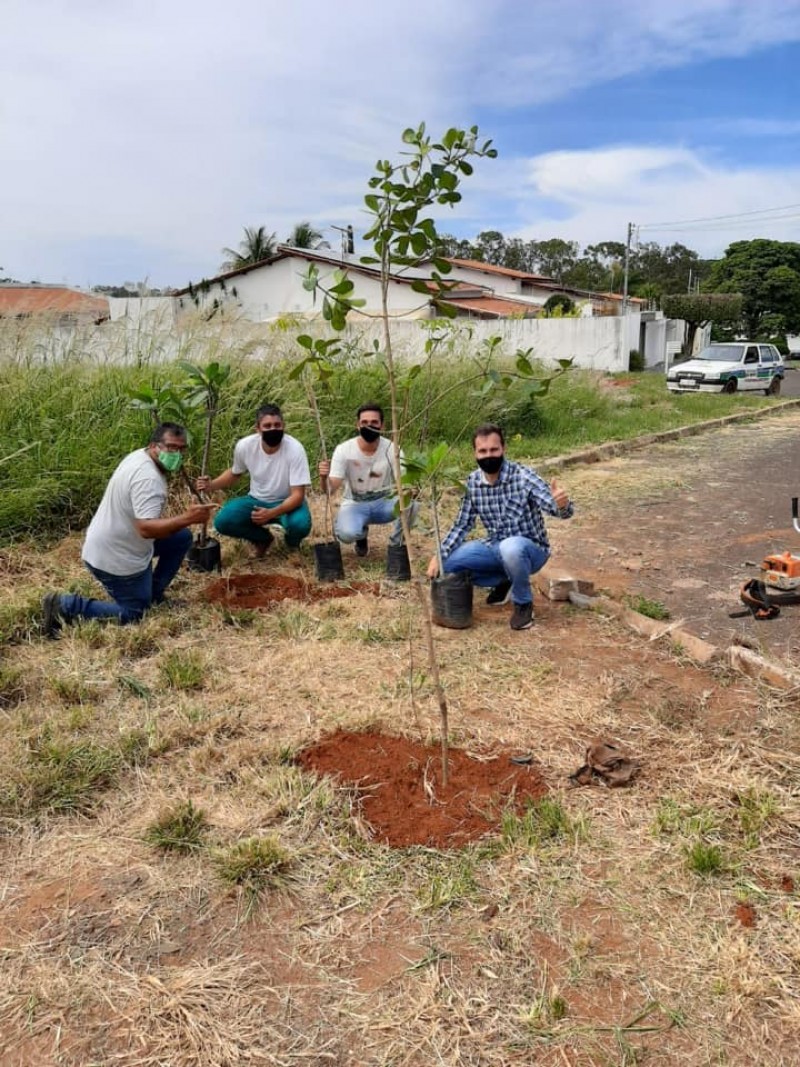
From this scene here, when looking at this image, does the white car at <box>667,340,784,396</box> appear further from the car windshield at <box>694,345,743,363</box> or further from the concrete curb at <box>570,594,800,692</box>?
the concrete curb at <box>570,594,800,692</box>

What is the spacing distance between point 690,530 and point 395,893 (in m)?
4.81

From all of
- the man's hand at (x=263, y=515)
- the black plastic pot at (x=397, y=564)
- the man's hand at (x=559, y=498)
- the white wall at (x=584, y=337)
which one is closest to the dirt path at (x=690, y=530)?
the man's hand at (x=559, y=498)

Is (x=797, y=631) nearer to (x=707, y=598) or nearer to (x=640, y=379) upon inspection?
(x=707, y=598)

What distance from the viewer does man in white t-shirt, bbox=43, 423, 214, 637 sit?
Answer: 152 inches

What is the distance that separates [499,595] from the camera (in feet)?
14.8

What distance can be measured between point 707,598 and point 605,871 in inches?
108

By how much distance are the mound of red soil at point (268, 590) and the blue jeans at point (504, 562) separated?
0.64 meters

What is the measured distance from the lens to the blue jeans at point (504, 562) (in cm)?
401

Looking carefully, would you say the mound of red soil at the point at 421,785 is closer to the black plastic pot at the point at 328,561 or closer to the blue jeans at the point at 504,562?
the blue jeans at the point at 504,562

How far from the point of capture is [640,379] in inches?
780

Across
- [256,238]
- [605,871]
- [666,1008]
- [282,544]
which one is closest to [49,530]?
[282,544]

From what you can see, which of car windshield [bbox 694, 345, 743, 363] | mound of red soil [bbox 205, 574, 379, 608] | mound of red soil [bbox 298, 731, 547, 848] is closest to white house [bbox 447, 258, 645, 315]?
car windshield [bbox 694, 345, 743, 363]

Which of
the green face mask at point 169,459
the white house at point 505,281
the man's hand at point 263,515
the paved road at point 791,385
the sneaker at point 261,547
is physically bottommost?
the paved road at point 791,385

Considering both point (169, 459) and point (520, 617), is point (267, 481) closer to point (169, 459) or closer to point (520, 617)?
point (169, 459)
